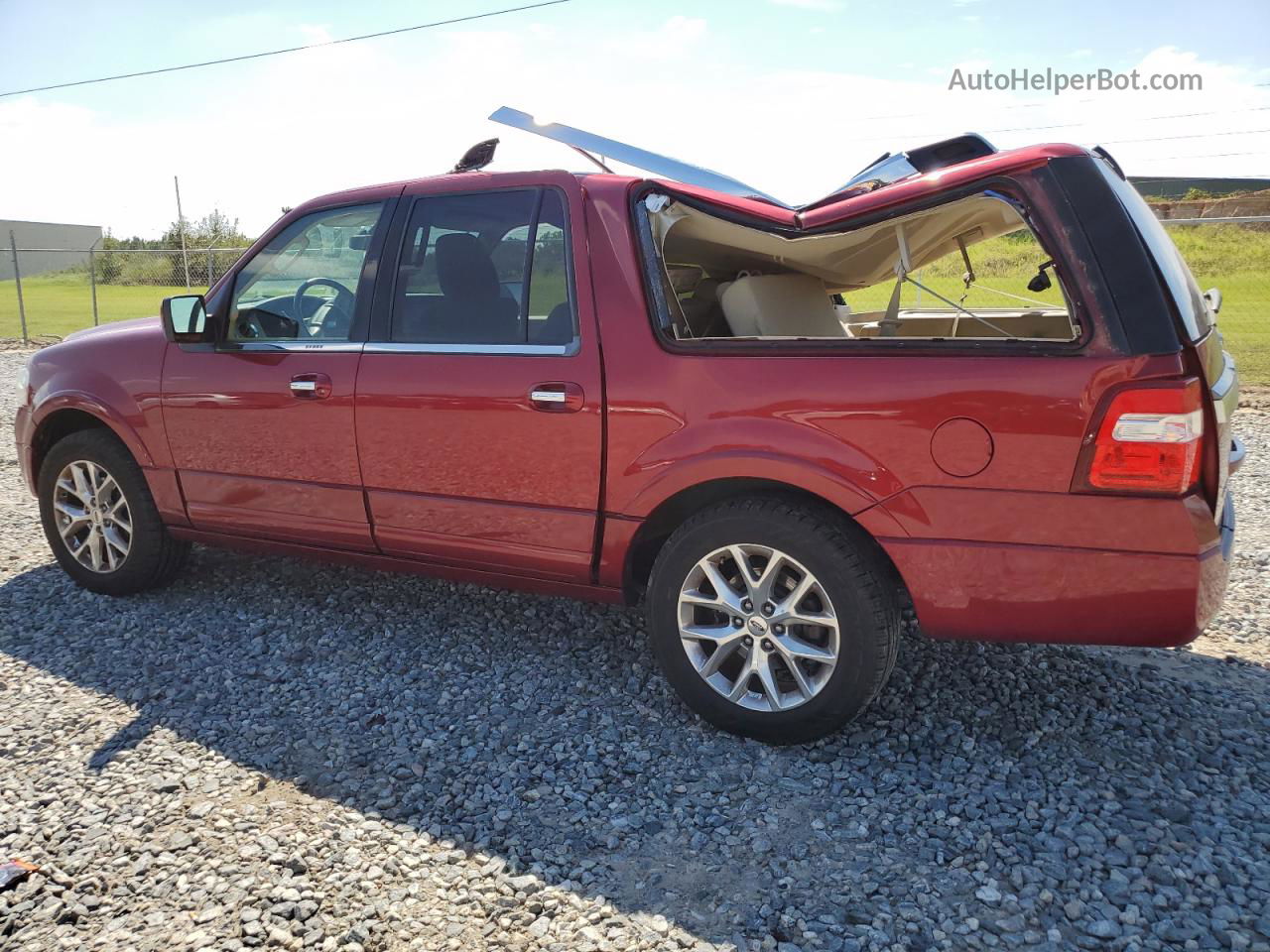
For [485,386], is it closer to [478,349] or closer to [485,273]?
[478,349]

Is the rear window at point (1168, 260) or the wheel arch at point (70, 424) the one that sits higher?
the rear window at point (1168, 260)

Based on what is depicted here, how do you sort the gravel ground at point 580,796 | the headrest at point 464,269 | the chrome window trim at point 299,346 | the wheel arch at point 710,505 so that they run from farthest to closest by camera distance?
the chrome window trim at point 299,346
the headrest at point 464,269
the wheel arch at point 710,505
the gravel ground at point 580,796

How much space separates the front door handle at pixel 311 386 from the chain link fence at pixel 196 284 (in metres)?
10.0

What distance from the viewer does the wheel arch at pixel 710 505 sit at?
3008 mm

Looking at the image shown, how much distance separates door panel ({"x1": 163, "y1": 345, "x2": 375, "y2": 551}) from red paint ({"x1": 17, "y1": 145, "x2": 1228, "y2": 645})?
0.03ft

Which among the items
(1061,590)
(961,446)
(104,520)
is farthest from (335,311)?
(1061,590)

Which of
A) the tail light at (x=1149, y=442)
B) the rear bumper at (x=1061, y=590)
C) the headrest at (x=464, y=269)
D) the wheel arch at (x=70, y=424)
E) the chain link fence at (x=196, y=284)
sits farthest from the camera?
the chain link fence at (x=196, y=284)

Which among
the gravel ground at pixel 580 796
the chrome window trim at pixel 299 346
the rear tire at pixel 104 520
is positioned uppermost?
the chrome window trim at pixel 299 346

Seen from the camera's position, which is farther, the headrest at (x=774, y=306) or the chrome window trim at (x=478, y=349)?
the headrest at (x=774, y=306)

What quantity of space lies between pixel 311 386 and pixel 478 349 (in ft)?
2.61

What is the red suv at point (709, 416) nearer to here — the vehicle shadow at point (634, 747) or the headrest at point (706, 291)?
the headrest at point (706, 291)

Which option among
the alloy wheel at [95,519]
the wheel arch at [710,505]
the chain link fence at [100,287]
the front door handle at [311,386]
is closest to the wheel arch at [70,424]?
the alloy wheel at [95,519]

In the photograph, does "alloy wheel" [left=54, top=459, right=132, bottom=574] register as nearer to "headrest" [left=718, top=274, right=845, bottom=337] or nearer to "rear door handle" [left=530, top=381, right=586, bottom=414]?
"rear door handle" [left=530, top=381, right=586, bottom=414]

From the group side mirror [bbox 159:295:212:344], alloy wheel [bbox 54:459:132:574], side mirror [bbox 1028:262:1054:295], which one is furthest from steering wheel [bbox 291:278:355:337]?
side mirror [bbox 1028:262:1054:295]
